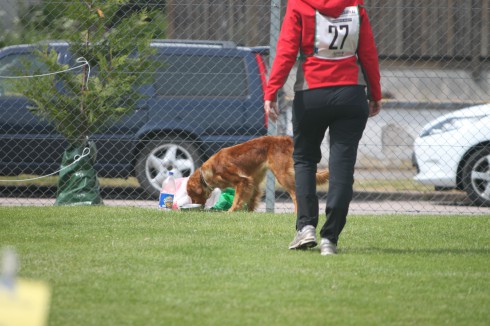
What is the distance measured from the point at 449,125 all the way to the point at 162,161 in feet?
10.2

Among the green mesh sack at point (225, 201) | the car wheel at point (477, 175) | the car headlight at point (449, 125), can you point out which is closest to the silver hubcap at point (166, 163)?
the green mesh sack at point (225, 201)

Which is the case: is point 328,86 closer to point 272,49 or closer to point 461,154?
point 272,49

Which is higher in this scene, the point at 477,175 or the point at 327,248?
the point at 327,248

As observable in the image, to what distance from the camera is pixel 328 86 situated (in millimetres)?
5414

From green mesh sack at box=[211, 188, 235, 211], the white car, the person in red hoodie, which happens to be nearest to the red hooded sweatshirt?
the person in red hoodie

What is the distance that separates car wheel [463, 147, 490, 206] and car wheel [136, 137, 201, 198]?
287 cm

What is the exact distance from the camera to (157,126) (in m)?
10.0

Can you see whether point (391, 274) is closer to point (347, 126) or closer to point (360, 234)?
point (347, 126)

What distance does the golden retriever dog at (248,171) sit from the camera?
8180mm

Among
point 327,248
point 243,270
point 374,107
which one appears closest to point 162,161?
point 374,107

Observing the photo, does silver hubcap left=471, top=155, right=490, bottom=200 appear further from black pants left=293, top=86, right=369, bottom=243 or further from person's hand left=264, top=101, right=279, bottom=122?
person's hand left=264, top=101, right=279, bottom=122

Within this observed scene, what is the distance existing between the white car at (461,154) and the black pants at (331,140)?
4.07 metres

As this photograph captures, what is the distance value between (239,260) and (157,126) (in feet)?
16.1

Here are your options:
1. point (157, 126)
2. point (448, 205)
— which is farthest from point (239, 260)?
point (448, 205)
